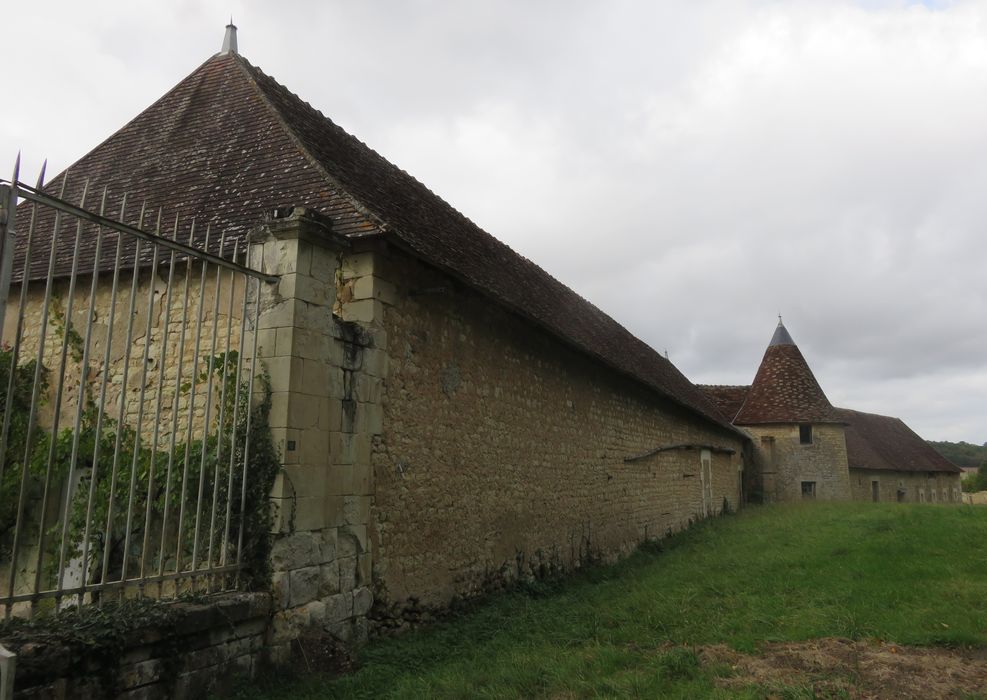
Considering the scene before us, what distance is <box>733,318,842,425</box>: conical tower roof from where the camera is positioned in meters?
24.2

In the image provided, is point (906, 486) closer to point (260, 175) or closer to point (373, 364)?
point (373, 364)

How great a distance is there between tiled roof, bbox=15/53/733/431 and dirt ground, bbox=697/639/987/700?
390cm

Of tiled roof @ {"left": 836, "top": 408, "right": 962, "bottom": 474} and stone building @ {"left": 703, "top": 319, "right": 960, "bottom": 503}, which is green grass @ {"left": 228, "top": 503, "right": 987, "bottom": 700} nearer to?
stone building @ {"left": 703, "top": 319, "right": 960, "bottom": 503}

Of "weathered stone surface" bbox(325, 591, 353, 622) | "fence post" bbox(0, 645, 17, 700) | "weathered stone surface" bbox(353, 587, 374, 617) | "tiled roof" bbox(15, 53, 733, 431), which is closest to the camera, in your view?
"fence post" bbox(0, 645, 17, 700)

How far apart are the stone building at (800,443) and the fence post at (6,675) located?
2394cm

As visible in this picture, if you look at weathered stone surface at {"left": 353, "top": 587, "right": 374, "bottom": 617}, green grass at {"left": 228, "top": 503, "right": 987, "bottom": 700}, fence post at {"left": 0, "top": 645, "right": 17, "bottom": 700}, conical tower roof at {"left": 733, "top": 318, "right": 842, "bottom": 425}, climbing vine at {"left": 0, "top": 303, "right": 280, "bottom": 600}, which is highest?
conical tower roof at {"left": 733, "top": 318, "right": 842, "bottom": 425}

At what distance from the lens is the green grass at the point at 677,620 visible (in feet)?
15.5

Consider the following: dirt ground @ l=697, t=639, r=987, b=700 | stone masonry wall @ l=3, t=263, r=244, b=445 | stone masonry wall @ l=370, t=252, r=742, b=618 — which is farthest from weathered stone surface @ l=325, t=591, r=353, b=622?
dirt ground @ l=697, t=639, r=987, b=700

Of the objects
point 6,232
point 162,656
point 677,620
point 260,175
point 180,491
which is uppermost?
point 260,175

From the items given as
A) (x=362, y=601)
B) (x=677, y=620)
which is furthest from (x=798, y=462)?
(x=362, y=601)

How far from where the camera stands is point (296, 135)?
7.10 m

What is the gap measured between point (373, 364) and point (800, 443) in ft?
70.9

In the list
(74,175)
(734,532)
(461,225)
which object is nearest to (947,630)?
(461,225)

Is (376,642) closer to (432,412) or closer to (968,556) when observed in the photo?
(432,412)
